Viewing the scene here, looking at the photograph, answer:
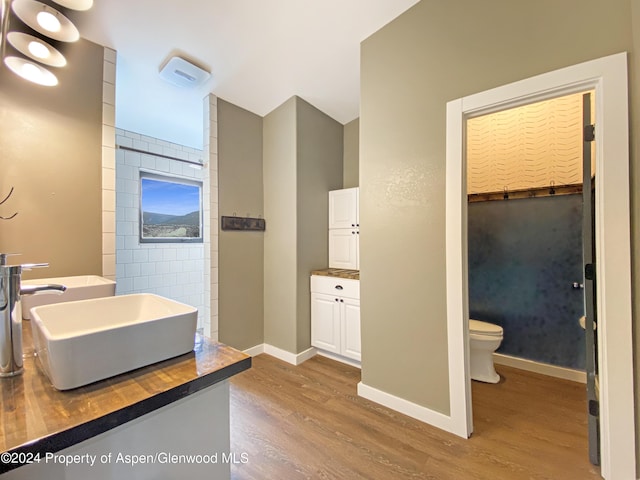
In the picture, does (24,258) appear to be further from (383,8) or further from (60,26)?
(383,8)

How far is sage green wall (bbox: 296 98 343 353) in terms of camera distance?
269cm

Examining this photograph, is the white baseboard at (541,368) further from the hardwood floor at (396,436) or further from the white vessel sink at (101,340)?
the white vessel sink at (101,340)

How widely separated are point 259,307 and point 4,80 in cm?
242

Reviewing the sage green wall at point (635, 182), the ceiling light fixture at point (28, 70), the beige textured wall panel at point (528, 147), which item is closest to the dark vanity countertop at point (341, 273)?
the beige textured wall panel at point (528, 147)

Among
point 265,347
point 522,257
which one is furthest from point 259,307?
point 522,257

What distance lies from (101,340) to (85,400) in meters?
0.13

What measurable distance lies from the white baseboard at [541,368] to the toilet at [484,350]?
0.32 meters

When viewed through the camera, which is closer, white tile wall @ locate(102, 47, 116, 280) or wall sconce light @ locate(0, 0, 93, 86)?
wall sconce light @ locate(0, 0, 93, 86)

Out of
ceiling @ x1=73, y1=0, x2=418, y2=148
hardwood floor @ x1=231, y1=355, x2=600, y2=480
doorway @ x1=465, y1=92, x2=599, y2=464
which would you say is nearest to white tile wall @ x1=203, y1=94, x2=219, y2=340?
ceiling @ x1=73, y1=0, x2=418, y2=148

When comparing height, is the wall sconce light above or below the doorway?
above

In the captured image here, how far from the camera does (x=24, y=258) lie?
1.57m

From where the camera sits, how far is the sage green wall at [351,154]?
125 inches

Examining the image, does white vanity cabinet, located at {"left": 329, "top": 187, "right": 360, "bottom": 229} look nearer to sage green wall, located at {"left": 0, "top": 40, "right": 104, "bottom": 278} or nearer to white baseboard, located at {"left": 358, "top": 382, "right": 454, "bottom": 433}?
white baseboard, located at {"left": 358, "top": 382, "right": 454, "bottom": 433}

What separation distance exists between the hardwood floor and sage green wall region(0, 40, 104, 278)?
1.57 m
